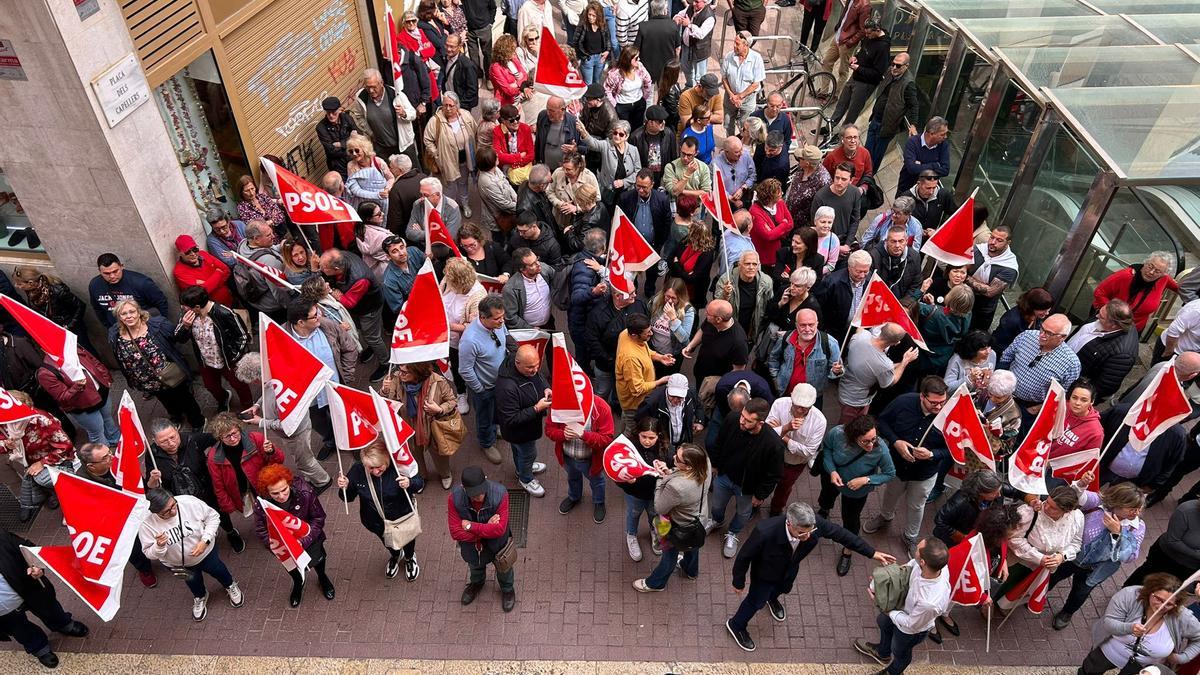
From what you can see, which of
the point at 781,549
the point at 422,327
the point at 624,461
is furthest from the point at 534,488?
the point at 781,549

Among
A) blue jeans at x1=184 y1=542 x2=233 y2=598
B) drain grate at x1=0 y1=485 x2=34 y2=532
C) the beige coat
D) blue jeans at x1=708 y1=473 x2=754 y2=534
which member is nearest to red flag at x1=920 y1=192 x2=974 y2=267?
blue jeans at x1=708 y1=473 x2=754 y2=534

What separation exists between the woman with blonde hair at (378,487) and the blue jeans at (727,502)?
2.51 metres

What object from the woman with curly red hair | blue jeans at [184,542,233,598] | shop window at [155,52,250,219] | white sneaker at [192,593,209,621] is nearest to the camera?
the woman with curly red hair

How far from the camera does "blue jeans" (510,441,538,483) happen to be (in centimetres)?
804

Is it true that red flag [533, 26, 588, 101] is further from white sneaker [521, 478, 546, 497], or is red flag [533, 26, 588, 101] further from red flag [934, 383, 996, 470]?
red flag [934, 383, 996, 470]

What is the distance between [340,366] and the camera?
8445mm

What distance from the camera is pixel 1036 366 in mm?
7766

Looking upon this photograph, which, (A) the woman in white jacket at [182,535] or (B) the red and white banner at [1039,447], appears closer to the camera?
(A) the woman in white jacket at [182,535]

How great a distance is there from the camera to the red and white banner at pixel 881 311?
7.52 meters

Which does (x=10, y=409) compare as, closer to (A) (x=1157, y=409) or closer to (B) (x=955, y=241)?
(B) (x=955, y=241)

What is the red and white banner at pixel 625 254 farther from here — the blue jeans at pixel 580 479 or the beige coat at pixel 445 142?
the beige coat at pixel 445 142

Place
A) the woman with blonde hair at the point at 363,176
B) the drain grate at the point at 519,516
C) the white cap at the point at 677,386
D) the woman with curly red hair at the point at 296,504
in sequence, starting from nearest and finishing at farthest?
the woman with curly red hair at the point at 296,504, the white cap at the point at 677,386, the drain grate at the point at 519,516, the woman with blonde hair at the point at 363,176

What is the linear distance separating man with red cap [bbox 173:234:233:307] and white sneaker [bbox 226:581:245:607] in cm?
293

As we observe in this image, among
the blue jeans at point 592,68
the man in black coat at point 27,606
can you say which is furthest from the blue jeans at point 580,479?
the blue jeans at point 592,68
